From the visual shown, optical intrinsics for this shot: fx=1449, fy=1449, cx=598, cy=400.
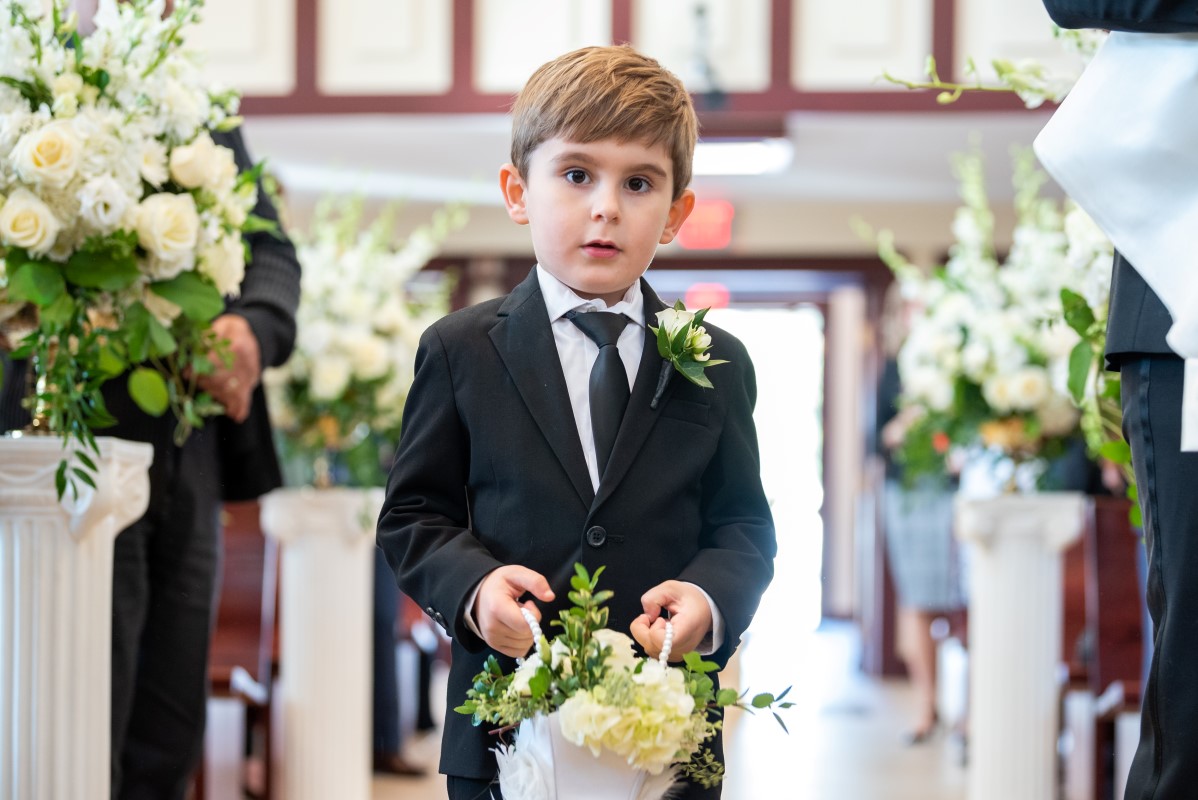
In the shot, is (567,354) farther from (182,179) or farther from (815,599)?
(815,599)

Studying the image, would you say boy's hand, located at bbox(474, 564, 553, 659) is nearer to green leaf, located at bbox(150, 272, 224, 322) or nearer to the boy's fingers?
the boy's fingers

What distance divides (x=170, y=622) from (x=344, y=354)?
2.30 m

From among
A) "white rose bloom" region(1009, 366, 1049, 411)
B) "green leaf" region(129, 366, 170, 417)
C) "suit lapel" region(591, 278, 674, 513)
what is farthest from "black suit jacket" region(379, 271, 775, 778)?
"white rose bloom" region(1009, 366, 1049, 411)

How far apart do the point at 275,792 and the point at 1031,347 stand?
8.91 ft

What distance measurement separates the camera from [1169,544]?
157cm

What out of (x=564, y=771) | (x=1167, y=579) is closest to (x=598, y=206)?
(x=564, y=771)

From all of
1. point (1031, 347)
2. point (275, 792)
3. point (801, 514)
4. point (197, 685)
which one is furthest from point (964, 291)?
point (801, 514)

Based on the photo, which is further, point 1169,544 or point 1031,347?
point 1031,347

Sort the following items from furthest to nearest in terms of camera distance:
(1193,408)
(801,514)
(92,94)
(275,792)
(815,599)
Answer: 1. (815,599)
2. (801,514)
3. (275,792)
4. (92,94)
5. (1193,408)

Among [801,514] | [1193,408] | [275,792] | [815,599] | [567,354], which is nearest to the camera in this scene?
[1193,408]

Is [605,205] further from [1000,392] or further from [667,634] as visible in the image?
[1000,392]

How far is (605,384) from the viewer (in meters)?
1.59

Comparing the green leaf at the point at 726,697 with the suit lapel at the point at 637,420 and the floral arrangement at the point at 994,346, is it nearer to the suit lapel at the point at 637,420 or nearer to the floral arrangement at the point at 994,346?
the suit lapel at the point at 637,420

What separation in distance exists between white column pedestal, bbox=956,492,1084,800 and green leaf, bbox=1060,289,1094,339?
1.88m
